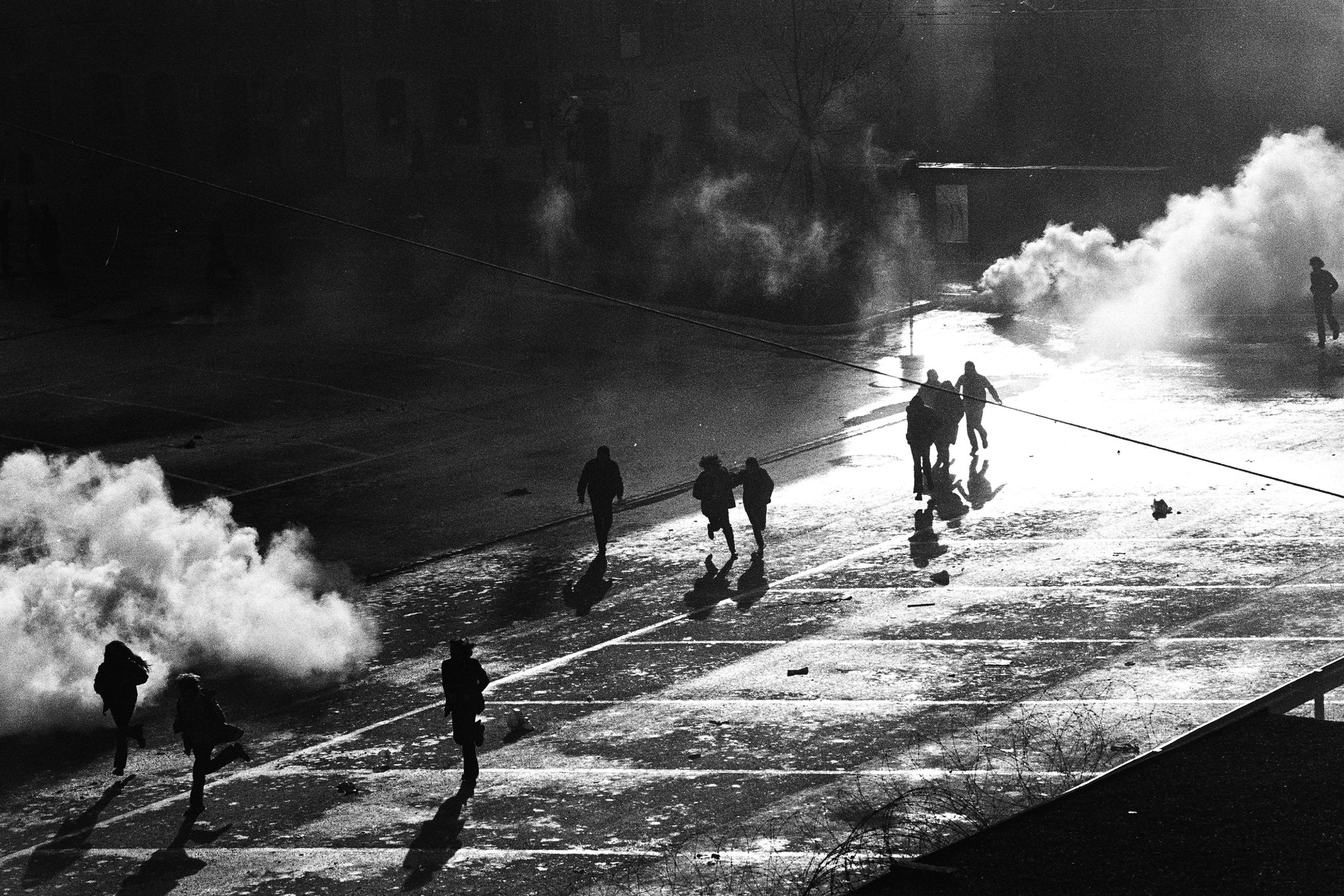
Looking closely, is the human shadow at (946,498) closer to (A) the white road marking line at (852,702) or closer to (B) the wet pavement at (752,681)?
(B) the wet pavement at (752,681)

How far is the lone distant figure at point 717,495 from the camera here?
18531mm

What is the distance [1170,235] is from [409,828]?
26.9 m

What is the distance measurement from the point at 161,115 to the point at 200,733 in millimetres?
38949

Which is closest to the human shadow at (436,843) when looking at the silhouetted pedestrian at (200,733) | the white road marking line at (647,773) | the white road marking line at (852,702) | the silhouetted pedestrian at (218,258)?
the white road marking line at (647,773)

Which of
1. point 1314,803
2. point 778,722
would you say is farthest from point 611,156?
point 1314,803

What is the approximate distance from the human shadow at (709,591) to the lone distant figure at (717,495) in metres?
0.42

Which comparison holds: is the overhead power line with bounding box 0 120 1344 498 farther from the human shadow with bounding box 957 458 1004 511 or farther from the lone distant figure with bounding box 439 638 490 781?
Answer: the lone distant figure with bounding box 439 638 490 781

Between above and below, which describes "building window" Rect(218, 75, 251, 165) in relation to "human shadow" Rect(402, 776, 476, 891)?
above

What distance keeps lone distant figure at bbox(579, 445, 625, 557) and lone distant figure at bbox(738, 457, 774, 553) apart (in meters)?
1.49

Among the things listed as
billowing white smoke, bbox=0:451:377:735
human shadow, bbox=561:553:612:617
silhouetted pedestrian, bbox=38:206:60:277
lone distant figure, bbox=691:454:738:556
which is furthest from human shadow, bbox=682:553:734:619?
silhouetted pedestrian, bbox=38:206:60:277

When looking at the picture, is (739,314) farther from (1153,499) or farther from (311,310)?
(1153,499)

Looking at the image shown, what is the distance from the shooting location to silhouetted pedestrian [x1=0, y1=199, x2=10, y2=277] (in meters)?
35.2

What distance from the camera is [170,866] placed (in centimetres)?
1105

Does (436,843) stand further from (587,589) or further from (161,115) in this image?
(161,115)
